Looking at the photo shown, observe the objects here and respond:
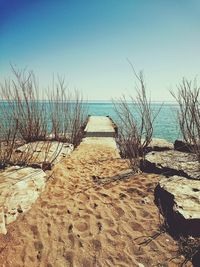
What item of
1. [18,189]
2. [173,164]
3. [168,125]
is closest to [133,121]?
[173,164]

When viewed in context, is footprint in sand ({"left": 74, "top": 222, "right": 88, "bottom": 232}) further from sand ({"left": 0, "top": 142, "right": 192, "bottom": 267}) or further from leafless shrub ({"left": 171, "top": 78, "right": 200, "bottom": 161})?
leafless shrub ({"left": 171, "top": 78, "right": 200, "bottom": 161})

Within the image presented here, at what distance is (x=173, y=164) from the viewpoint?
3.84 meters

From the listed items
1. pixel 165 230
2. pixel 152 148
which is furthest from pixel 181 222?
pixel 152 148

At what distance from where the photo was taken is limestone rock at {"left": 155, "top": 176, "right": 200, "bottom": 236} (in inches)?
92.2

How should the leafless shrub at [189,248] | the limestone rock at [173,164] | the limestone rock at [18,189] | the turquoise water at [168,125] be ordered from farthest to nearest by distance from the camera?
the turquoise water at [168,125], the limestone rock at [173,164], the limestone rock at [18,189], the leafless shrub at [189,248]

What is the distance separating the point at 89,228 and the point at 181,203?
98 cm

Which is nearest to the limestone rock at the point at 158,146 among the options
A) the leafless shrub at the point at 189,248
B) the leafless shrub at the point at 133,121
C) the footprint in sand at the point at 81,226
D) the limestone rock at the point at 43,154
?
the leafless shrub at the point at 133,121

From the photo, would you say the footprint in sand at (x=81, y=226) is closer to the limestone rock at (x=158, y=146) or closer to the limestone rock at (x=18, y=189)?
the limestone rock at (x=18, y=189)

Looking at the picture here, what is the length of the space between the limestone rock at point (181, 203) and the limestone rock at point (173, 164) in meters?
0.26

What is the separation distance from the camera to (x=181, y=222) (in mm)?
2404

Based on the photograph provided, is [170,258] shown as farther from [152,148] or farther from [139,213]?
[152,148]

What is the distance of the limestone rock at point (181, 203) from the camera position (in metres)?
2.34

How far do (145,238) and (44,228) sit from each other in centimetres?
101

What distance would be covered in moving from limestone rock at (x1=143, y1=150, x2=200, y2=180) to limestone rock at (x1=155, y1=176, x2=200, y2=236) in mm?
262
